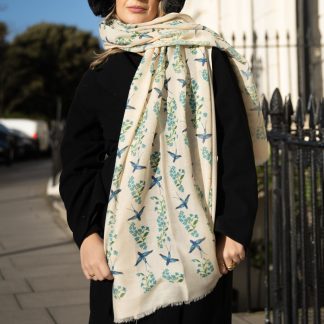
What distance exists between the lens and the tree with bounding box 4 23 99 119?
55.1 metres

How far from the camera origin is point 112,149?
8.05 feet

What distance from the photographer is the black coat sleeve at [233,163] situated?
7.52 feet

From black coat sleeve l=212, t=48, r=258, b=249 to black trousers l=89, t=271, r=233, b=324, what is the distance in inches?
7.6

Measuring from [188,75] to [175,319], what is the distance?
73cm

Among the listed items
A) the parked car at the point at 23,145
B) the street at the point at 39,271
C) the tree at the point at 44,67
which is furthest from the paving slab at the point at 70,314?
the tree at the point at 44,67

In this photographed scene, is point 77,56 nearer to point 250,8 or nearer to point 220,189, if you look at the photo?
point 250,8

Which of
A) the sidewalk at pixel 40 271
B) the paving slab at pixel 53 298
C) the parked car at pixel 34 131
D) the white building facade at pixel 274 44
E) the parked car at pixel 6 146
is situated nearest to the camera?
the sidewalk at pixel 40 271

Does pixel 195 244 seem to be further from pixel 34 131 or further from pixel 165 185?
pixel 34 131

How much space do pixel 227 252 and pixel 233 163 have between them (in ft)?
0.86

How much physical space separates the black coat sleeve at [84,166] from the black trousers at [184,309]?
0.59ft

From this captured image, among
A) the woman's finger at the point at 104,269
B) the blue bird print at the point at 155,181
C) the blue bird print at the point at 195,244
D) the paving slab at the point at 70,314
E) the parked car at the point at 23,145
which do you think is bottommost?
the parked car at the point at 23,145

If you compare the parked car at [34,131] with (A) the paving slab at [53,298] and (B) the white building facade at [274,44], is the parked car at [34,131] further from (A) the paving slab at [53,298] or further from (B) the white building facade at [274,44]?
(A) the paving slab at [53,298]

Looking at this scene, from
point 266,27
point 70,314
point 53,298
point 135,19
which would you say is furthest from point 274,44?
point 135,19

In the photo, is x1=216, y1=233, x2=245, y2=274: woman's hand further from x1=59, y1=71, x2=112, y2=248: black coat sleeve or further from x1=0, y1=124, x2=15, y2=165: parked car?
x1=0, y1=124, x2=15, y2=165: parked car
